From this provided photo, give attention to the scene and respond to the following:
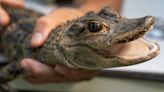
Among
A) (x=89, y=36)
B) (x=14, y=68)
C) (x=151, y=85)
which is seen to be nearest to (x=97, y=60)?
(x=89, y=36)

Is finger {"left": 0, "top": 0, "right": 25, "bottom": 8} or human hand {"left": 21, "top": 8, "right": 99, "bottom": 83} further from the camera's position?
finger {"left": 0, "top": 0, "right": 25, "bottom": 8}

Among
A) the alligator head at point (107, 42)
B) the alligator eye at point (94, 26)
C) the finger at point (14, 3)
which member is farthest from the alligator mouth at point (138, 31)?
the finger at point (14, 3)

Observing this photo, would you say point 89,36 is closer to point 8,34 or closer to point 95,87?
point 95,87

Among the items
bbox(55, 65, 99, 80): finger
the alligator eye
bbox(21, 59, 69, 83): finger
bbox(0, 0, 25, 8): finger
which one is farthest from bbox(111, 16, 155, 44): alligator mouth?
bbox(0, 0, 25, 8): finger

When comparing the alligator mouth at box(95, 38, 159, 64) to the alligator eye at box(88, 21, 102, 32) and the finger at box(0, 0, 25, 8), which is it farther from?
the finger at box(0, 0, 25, 8)

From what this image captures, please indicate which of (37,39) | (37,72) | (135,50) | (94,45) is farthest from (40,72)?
(135,50)

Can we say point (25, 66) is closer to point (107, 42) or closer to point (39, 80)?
point (39, 80)

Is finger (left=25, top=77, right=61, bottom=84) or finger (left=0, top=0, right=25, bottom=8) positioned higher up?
finger (left=0, top=0, right=25, bottom=8)

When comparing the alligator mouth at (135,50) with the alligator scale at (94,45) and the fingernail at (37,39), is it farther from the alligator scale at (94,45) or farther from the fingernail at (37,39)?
the fingernail at (37,39)
